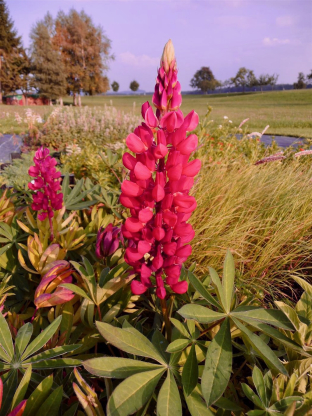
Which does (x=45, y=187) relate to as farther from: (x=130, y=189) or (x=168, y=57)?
(x=168, y=57)

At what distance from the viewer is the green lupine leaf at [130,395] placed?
664 millimetres

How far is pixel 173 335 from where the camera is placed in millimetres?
963

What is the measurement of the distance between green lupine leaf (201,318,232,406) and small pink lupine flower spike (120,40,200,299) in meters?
0.21

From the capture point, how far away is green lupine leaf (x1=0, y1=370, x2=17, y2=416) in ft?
2.57

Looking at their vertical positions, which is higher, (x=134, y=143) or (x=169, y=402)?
(x=134, y=143)

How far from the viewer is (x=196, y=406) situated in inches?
30.2

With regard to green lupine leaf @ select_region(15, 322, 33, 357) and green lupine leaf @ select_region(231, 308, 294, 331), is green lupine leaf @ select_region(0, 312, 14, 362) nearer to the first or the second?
green lupine leaf @ select_region(15, 322, 33, 357)

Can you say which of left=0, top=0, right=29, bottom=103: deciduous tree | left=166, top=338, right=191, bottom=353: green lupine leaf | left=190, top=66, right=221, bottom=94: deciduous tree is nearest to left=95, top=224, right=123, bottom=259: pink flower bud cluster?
left=166, top=338, right=191, bottom=353: green lupine leaf

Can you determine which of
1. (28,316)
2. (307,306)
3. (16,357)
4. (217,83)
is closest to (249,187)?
(307,306)

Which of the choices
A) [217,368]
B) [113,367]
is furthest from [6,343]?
[217,368]

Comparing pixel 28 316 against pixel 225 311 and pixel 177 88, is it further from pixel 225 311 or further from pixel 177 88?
pixel 177 88

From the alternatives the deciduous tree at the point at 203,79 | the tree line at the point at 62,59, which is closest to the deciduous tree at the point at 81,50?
the tree line at the point at 62,59

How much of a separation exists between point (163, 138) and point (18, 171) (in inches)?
106

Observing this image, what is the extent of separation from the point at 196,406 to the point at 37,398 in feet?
1.41
